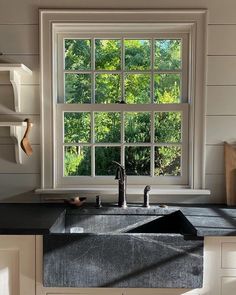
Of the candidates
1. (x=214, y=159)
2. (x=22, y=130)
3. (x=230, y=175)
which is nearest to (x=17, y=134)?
(x=22, y=130)

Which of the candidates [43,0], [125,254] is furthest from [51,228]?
[43,0]

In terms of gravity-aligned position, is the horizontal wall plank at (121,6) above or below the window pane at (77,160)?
above

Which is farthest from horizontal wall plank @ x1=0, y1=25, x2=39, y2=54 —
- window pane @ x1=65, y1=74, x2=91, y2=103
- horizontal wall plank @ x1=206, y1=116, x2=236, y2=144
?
horizontal wall plank @ x1=206, y1=116, x2=236, y2=144

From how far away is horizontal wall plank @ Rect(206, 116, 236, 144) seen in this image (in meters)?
2.32

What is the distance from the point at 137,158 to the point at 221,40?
0.96m

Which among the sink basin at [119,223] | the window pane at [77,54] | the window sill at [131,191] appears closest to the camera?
the sink basin at [119,223]

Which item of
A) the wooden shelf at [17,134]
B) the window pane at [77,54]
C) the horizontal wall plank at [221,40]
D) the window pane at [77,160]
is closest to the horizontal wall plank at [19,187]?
the wooden shelf at [17,134]

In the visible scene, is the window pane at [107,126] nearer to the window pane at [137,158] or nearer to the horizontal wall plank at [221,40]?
the window pane at [137,158]

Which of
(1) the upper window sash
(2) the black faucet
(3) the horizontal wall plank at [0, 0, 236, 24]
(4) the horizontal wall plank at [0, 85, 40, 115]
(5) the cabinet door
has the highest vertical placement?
(3) the horizontal wall plank at [0, 0, 236, 24]

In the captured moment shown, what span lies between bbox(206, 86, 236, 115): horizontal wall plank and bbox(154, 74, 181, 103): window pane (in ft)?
0.74

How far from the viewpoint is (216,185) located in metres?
2.36

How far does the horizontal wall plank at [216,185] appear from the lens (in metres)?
2.36

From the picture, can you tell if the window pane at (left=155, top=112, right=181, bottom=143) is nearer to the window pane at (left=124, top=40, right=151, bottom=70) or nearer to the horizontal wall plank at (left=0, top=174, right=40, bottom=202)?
the window pane at (left=124, top=40, right=151, bottom=70)

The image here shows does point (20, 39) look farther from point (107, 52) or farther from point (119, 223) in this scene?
point (119, 223)
